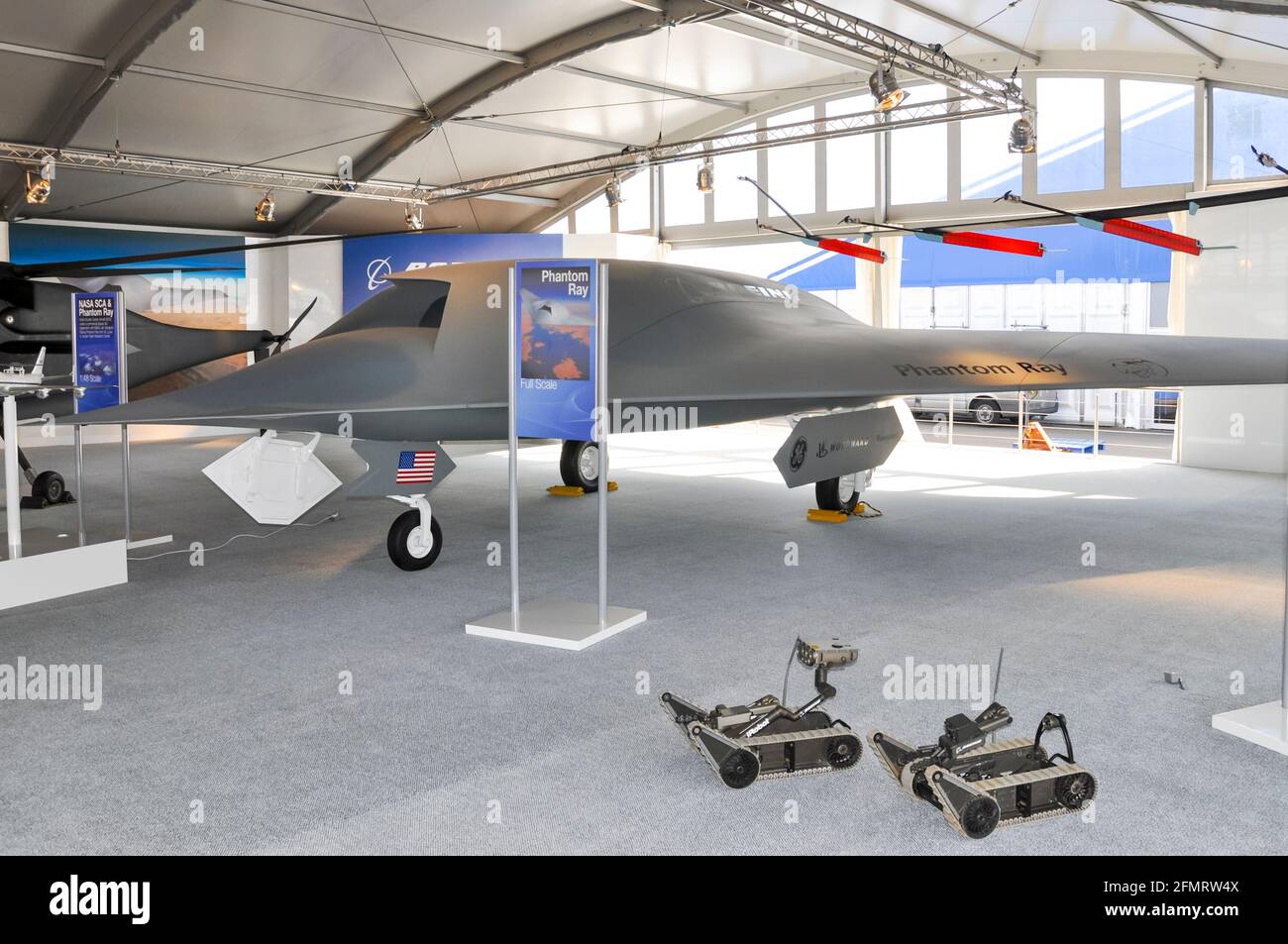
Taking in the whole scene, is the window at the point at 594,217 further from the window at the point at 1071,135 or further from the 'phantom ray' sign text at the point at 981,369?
the 'phantom ray' sign text at the point at 981,369

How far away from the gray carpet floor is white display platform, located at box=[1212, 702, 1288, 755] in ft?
0.27

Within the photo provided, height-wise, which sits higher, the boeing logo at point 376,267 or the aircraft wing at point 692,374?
the boeing logo at point 376,267

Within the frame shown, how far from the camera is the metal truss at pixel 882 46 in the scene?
41.5ft

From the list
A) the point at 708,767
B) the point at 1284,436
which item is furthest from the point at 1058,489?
the point at 708,767

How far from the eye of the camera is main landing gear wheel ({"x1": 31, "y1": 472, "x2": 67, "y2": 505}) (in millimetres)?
11625

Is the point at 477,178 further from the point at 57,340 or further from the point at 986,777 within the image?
the point at 986,777

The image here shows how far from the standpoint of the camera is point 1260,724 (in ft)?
15.3

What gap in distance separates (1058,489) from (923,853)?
994 cm

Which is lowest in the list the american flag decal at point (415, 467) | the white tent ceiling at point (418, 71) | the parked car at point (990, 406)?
the american flag decal at point (415, 467)

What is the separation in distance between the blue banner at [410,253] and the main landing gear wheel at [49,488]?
11281mm

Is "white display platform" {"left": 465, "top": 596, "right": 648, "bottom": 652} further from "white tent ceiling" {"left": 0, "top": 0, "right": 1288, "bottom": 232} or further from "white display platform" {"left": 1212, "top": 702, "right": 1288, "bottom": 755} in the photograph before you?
"white tent ceiling" {"left": 0, "top": 0, "right": 1288, "bottom": 232}

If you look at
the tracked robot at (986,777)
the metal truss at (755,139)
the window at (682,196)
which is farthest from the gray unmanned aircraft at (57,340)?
the window at (682,196)

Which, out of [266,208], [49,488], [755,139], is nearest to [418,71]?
[266,208]
